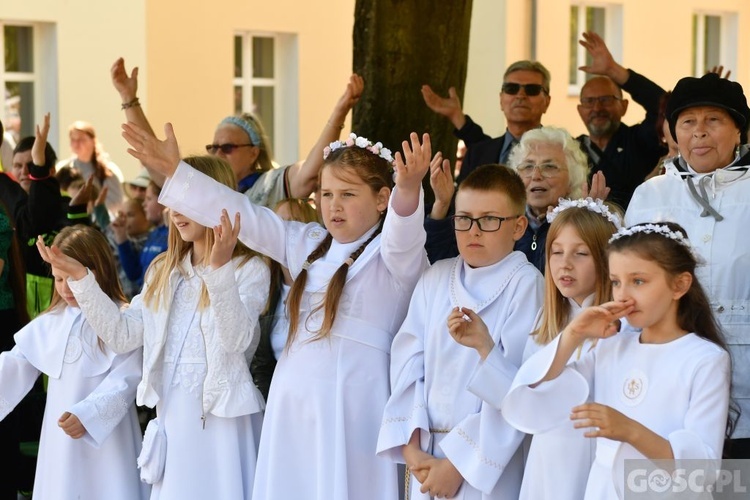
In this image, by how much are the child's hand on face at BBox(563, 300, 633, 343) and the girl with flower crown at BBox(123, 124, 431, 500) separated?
3.14 feet

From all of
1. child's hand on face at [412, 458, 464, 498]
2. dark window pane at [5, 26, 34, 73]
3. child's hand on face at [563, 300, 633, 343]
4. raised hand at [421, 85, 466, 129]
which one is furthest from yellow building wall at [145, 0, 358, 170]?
child's hand on face at [563, 300, 633, 343]

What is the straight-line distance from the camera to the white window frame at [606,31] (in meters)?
15.7

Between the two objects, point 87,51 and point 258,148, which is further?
point 87,51

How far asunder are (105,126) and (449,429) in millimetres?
9352

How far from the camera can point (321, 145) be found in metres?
5.64

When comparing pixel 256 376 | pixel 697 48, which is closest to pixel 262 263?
pixel 256 376

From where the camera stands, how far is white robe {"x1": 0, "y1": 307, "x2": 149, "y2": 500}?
5.05 meters

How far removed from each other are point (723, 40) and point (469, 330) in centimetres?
1447

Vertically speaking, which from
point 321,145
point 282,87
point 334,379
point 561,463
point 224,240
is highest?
point 282,87

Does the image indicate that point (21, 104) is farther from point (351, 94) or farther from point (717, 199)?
point (717, 199)

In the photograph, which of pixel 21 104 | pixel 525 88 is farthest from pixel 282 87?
pixel 525 88

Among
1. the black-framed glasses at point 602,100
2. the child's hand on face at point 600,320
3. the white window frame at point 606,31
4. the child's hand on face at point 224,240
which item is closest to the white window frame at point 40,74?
the white window frame at point 606,31

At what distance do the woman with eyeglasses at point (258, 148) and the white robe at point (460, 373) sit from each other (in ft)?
4.76

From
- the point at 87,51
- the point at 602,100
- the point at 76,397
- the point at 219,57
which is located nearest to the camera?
the point at 76,397
